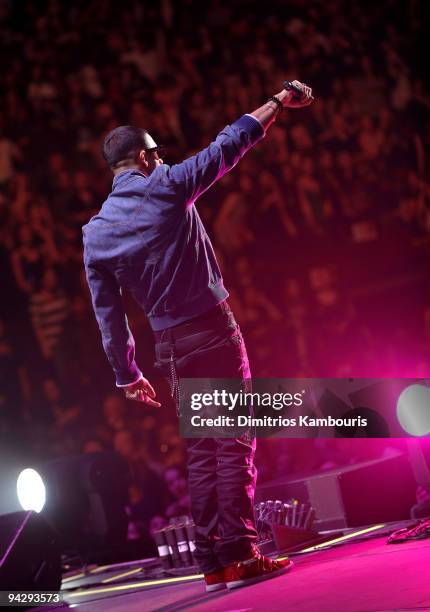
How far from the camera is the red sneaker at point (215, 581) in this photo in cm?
219

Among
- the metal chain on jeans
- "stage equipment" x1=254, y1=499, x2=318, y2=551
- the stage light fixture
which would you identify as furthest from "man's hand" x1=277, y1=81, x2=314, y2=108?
"stage equipment" x1=254, y1=499, x2=318, y2=551

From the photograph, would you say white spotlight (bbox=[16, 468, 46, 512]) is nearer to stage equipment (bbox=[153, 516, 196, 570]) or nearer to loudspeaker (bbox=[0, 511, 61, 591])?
loudspeaker (bbox=[0, 511, 61, 591])

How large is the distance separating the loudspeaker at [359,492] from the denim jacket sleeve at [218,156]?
1258mm

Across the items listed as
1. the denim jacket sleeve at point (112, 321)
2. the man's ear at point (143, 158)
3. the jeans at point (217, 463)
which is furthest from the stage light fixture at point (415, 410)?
the man's ear at point (143, 158)

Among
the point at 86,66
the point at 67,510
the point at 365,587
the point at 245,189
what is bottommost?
the point at 365,587

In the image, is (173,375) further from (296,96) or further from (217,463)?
(296,96)

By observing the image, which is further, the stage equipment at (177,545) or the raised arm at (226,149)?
the stage equipment at (177,545)

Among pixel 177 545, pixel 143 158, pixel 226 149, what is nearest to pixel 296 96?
pixel 226 149

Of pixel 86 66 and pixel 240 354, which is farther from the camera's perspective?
pixel 86 66

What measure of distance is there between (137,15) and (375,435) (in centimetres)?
391

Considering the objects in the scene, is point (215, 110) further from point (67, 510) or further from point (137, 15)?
point (67, 510)

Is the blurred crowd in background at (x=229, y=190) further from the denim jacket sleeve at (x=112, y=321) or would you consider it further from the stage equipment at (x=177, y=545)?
the denim jacket sleeve at (x=112, y=321)

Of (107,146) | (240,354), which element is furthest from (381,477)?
(107,146)

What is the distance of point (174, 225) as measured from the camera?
86.3 inches
